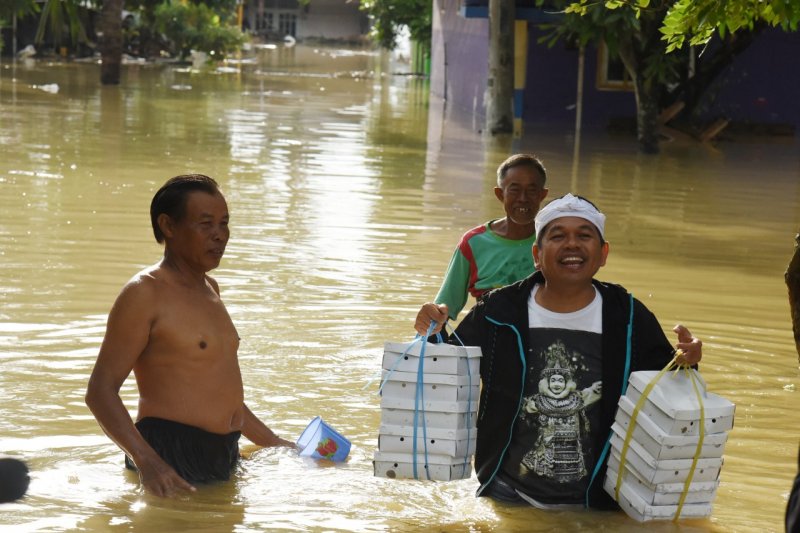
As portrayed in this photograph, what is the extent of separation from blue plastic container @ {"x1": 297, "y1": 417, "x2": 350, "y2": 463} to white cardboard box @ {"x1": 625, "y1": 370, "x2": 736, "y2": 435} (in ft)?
5.39

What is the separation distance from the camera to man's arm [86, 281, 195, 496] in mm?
4473

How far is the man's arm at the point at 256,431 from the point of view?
5.24m

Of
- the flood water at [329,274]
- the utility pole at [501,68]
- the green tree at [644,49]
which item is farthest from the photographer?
the utility pole at [501,68]

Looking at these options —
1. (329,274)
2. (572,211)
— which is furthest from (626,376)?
(329,274)

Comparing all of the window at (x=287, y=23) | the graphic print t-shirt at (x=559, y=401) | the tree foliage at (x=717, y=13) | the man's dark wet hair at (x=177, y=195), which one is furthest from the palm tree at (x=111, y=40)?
the window at (x=287, y=23)

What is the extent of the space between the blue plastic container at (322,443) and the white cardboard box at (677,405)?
164 cm

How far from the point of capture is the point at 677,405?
13.4 ft

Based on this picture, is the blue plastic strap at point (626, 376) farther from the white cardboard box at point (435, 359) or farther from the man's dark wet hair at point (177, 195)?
the man's dark wet hair at point (177, 195)

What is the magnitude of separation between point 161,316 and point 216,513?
77cm

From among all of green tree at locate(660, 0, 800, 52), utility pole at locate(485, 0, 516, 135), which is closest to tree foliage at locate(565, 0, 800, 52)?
green tree at locate(660, 0, 800, 52)

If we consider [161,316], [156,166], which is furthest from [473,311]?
[156,166]

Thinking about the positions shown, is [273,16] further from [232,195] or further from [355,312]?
[355,312]

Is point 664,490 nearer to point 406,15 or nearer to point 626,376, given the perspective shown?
point 626,376

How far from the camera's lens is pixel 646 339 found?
436 cm
